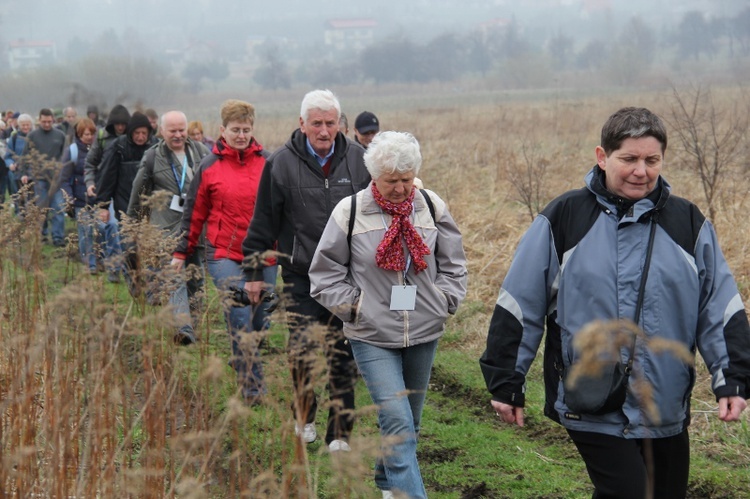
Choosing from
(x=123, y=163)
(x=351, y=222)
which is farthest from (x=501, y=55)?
(x=351, y=222)

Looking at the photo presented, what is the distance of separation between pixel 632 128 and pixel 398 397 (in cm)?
163

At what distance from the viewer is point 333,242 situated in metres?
5.16

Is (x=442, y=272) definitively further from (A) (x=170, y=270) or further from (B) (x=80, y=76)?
(B) (x=80, y=76)

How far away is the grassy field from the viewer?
3662 mm

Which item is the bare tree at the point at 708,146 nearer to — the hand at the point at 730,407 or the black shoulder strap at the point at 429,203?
the black shoulder strap at the point at 429,203

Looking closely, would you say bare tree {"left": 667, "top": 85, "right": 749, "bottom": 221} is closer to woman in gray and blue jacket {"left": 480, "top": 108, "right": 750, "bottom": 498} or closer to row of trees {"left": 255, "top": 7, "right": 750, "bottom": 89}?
woman in gray and blue jacket {"left": 480, "top": 108, "right": 750, "bottom": 498}

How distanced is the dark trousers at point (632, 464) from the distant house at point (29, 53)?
549 ft

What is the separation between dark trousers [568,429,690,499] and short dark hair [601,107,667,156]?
1106mm

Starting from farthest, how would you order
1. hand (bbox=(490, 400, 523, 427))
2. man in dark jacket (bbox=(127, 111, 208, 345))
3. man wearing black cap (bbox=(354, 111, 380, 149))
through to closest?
man wearing black cap (bbox=(354, 111, 380, 149)) → man in dark jacket (bbox=(127, 111, 208, 345)) → hand (bbox=(490, 400, 523, 427))

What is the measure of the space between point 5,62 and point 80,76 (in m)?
84.2

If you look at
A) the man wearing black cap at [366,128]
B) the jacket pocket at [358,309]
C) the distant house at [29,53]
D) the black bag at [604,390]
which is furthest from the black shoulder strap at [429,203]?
the distant house at [29,53]

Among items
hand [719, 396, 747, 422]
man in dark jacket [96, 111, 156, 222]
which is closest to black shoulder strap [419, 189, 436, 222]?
hand [719, 396, 747, 422]

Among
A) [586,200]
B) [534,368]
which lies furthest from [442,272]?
[534,368]

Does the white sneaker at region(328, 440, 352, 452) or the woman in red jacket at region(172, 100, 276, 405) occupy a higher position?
the woman in red jacket at region(172, 100, 276, 405)
